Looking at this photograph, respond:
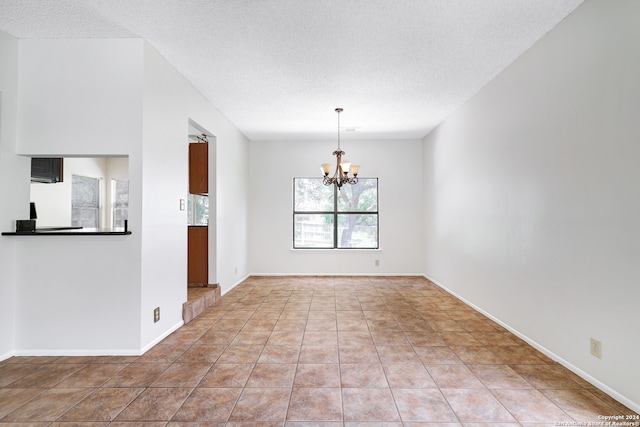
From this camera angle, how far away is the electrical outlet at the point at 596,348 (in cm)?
215

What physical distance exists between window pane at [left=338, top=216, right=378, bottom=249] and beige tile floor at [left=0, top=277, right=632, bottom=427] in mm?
2957

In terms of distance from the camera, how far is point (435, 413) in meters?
1.89

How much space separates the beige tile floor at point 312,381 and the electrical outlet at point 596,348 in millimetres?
222

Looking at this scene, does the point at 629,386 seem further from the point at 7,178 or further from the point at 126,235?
the point at 7,178

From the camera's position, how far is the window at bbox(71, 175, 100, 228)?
550cm

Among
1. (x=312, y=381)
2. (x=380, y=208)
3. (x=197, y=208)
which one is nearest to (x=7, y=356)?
(x=312, y=381)

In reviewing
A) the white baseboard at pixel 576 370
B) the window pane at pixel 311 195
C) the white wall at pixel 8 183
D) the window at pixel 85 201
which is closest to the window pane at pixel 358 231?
the window pane at pixel 311 195

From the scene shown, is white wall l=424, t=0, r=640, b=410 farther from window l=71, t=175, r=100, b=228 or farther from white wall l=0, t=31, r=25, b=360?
window l=71, t=175, r=100, b=228

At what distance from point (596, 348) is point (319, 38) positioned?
9.94 feet

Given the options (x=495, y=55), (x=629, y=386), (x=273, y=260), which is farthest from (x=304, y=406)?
(x=273, y=260)

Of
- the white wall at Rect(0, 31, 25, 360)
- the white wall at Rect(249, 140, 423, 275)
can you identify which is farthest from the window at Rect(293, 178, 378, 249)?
the white wall at Rect(0, 31, 25, 360)

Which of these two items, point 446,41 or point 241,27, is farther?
point 446,41

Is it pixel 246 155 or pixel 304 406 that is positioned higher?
pixel 246 155

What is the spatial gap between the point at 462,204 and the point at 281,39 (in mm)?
3106
